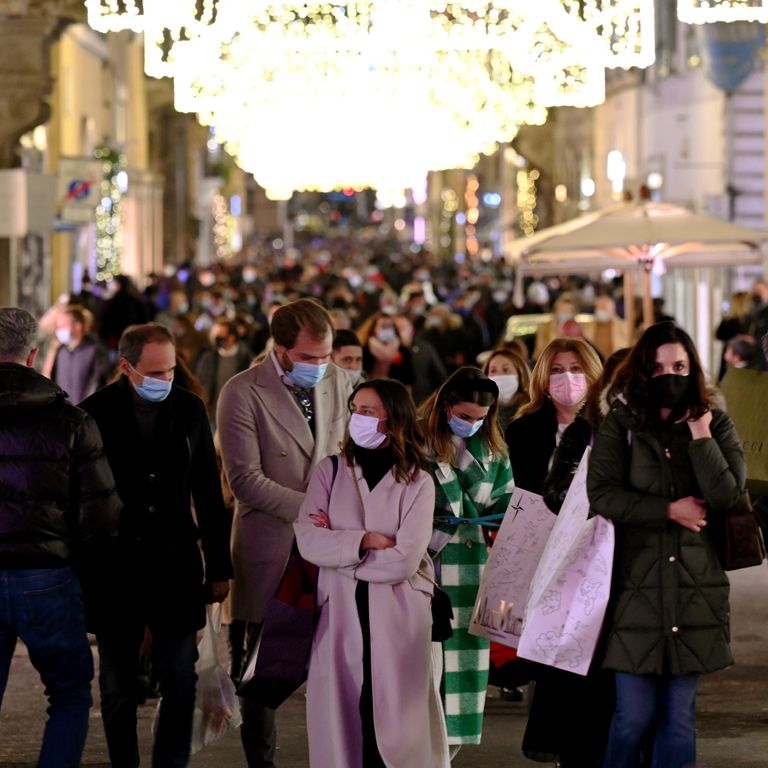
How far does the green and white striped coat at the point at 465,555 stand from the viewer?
7492 mm

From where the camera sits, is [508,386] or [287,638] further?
[508,386]

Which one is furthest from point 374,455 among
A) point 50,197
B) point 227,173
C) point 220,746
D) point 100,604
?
point 227,173

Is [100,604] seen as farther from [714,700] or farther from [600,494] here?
[714,700]

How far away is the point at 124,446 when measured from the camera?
7.22 metres

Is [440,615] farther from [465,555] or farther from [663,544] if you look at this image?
[663,544]

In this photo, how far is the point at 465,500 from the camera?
25.3 feet

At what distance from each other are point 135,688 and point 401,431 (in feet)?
4.52

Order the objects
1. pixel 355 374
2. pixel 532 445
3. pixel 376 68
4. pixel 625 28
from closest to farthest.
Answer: pixel 532 445 < pixel 355 374 < pixel 625 28 < pixel 376 68

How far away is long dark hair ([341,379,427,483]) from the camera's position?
6.87 m

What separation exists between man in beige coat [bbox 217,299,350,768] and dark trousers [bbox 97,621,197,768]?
1.83ft

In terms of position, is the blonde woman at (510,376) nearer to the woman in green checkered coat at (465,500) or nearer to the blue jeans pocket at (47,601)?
the woman in green checkered coat at (465,500)

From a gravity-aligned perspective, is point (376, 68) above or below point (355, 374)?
above

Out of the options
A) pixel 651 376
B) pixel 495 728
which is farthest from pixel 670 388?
pixel 495 728

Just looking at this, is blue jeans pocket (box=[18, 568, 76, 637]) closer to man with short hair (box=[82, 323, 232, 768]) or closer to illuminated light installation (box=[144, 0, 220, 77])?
man with short hair (box=[82, 323, 232, 768])
